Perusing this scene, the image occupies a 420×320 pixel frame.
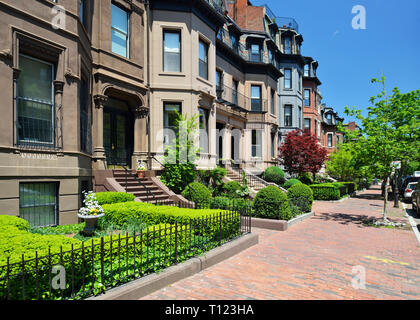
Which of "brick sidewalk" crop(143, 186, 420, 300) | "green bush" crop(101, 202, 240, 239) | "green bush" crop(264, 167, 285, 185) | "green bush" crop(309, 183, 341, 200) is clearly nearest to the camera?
"brick sidewalk" crop(143, 186, 420, 300)

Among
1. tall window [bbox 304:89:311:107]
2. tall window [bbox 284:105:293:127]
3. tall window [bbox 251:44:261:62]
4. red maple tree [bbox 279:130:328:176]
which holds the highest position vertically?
tall window [bbox 251:44:261:62]

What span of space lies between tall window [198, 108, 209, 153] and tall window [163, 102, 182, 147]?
1851 millimetres

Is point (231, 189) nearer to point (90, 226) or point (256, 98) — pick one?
point (90, 226)

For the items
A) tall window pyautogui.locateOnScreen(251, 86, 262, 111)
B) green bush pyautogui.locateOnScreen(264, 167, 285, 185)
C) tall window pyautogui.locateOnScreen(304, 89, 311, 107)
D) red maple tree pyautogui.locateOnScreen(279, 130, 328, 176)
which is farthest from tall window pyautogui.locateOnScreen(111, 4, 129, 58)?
tall window pyautogui.locateOnScreen(304, 89, 311, 107)

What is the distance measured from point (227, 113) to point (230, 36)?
690cm

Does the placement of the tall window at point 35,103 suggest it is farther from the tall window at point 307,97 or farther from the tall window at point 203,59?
the tall window at point 307,97

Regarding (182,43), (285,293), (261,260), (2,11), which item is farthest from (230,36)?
(285,293)

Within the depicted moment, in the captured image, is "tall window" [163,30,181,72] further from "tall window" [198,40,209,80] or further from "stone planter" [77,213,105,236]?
"stone planter" [77,213,105,236]

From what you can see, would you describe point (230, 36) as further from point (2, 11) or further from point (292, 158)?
point (2, 11)

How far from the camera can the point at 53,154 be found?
950cm

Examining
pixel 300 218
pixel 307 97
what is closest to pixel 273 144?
pixel 307 97

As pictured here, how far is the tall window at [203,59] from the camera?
17950 mm

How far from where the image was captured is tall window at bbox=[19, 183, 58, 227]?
878 cm

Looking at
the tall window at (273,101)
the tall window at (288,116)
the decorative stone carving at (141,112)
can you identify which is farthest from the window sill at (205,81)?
the tall window at (288,116)
